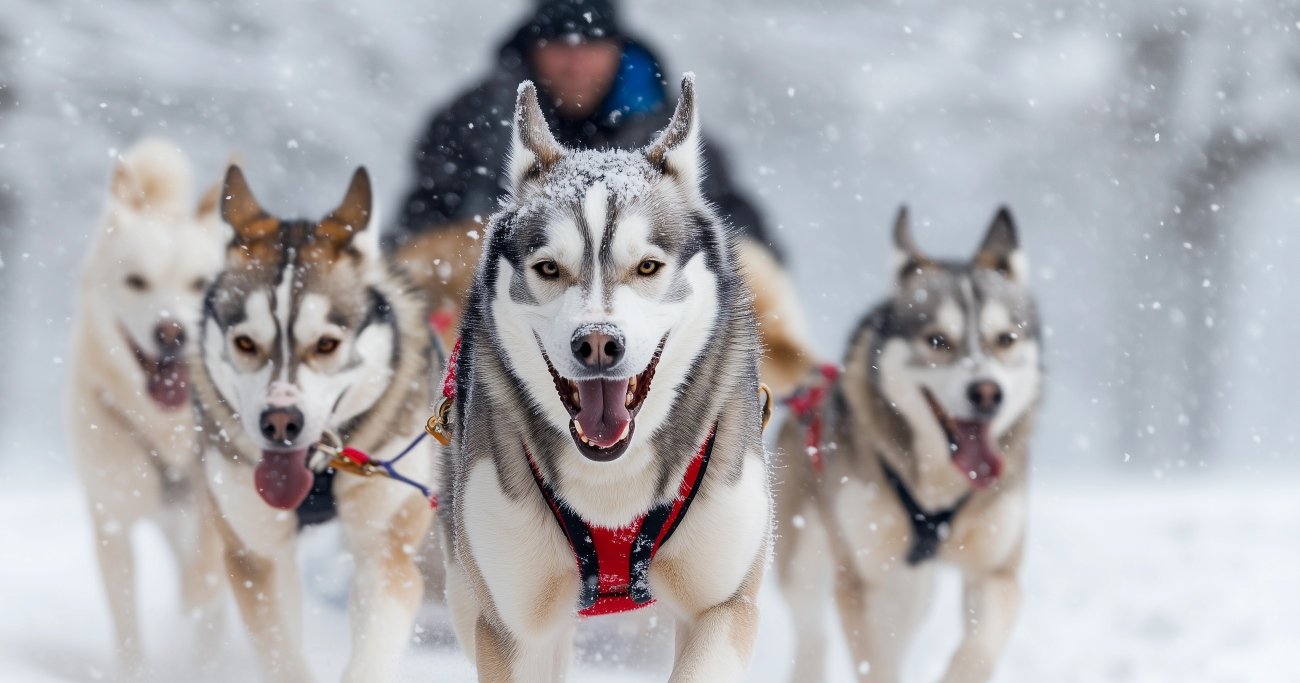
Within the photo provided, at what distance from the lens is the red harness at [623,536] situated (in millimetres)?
1927

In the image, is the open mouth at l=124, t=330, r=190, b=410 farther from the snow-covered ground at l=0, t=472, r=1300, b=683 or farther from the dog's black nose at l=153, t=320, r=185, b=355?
the snow-covered ground at l=0, t=472, r=1300, b=683

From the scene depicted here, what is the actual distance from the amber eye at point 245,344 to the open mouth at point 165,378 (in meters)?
0.97

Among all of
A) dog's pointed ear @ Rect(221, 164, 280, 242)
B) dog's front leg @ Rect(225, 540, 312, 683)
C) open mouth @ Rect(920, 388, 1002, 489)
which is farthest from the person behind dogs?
dog's front leg @ Rect(225, 540, 312, 683)

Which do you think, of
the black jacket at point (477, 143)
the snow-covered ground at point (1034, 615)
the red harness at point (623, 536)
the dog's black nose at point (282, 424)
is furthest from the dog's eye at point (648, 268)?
the black jacket at point (477, 143)

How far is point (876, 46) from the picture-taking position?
40.8 ft

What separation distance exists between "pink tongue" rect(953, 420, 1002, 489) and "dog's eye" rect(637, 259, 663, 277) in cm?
172

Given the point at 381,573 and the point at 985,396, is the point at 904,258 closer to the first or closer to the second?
the point at 985,396

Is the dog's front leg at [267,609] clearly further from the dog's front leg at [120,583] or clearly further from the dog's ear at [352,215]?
the dog's front leg at [120,583]

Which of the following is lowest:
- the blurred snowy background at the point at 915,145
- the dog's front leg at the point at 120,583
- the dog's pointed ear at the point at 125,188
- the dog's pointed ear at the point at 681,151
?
the dog's front leg at the point at 120,583

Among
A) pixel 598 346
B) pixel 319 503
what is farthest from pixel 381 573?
pixel 598 346

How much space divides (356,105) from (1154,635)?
8.86m

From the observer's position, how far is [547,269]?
1.84 meters

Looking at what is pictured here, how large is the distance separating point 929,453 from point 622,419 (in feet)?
6.03

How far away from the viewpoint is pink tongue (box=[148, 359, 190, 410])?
380cm
